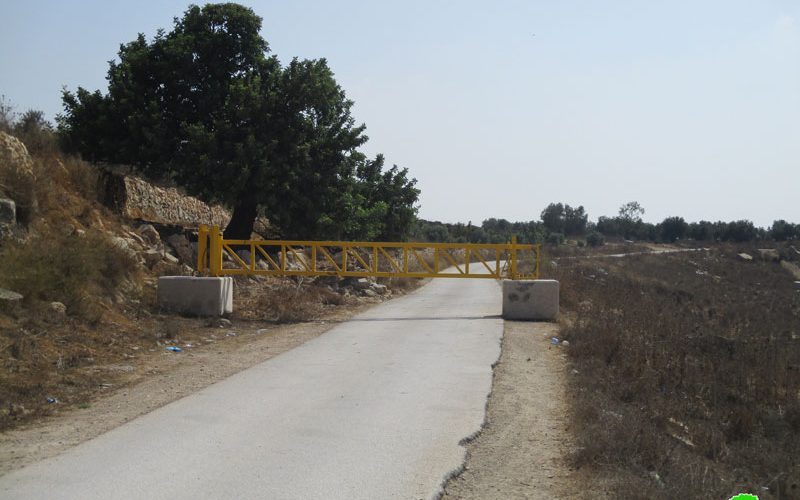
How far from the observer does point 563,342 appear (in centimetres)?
1459

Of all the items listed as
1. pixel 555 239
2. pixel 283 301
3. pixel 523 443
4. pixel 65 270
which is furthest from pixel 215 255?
pixel 555 239

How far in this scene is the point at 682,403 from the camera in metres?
10.8

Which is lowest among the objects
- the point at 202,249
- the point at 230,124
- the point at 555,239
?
the point at 202,249

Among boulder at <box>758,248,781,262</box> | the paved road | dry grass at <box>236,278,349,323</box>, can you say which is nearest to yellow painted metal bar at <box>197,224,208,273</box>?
dry grass at <box>236,278,349,323</box>

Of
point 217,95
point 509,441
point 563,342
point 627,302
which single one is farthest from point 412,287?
point 509,441

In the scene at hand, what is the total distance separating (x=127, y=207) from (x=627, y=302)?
16561mm

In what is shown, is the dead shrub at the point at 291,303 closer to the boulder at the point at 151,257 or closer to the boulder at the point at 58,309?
the boulder at the point at 151,257

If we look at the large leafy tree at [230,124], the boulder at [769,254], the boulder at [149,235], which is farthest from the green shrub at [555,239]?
the boulder at [149,235]

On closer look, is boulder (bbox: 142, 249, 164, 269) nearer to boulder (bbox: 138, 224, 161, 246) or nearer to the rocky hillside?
the rocky hillside

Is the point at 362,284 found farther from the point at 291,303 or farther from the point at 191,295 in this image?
the point at 191,295

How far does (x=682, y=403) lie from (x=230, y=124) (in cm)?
1540

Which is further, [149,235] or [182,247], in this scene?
[182,247]

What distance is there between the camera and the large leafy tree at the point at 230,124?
69.8ft

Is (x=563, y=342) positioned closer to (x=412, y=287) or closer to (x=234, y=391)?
(x=234, y=391)
